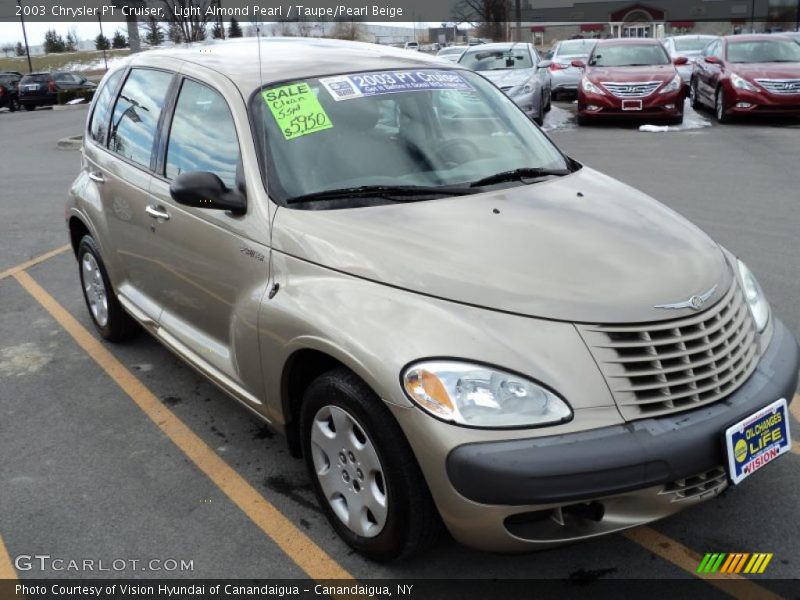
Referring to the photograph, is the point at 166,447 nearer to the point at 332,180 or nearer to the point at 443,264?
the point at 332,180

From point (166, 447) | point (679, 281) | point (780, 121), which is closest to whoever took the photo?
point (679, 281)

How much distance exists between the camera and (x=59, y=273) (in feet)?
23.0

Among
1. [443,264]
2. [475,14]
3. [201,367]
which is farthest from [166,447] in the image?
[475,14]

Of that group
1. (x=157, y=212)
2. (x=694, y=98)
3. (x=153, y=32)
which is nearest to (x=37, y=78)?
(x=153, y=32)

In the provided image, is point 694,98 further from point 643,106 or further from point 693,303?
point 693,303

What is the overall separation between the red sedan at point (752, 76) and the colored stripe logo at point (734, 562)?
12557mm

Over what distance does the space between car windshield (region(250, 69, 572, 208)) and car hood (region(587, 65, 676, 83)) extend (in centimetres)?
1120

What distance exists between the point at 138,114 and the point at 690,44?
64.5 ft

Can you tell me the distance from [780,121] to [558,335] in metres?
14.0

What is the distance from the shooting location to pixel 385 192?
10.8ft

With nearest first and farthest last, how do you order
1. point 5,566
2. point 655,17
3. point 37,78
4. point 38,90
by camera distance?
point 5,566
point 38,90
point 37,78
point 655,17

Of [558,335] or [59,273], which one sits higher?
[558,335]

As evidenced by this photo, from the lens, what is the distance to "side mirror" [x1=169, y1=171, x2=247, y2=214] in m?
3.30

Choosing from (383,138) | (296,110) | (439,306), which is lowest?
(439,306)
